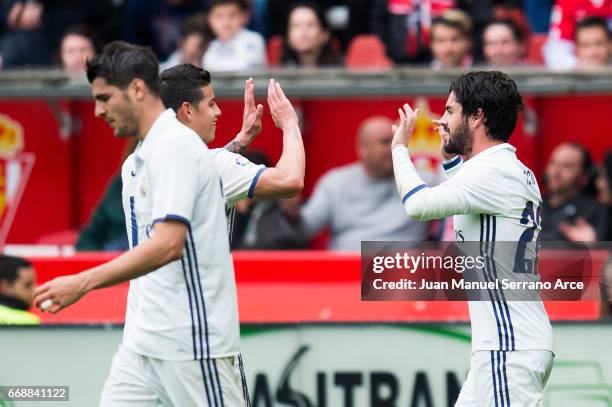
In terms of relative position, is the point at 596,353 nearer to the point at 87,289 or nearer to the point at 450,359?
the point at 450,359

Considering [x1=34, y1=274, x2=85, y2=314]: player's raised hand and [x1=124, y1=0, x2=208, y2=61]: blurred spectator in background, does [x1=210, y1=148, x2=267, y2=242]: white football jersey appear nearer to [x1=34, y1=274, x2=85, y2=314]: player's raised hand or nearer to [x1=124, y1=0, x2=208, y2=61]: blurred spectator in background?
[x1=34, y1=274, x2=85, y2=314]: player's raised hand

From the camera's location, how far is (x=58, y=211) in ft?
36.3

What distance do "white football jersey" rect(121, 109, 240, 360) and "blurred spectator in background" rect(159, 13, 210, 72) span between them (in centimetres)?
592

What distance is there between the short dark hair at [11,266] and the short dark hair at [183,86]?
11.0ft

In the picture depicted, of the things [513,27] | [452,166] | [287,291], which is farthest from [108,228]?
[452,166]

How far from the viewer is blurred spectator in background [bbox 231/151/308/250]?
975cm

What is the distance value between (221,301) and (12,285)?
3.71 metres

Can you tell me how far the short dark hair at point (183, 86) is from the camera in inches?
215

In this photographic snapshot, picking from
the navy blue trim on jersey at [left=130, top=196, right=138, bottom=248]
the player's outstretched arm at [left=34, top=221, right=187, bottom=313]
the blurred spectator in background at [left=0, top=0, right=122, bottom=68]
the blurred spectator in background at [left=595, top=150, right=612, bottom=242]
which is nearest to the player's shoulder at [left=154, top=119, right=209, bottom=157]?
the player's outstretched arm at [left=34, top=221, right=187, bottom=313]

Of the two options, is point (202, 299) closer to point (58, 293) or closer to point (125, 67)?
point (58, 293)

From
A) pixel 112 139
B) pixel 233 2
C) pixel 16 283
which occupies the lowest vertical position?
pixel 16 283

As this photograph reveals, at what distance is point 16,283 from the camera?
850cm

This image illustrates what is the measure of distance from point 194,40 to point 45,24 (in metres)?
1.66

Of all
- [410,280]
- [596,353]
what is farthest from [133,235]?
[596,353]
